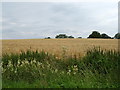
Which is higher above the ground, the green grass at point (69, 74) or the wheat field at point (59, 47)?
the wheat field at point (59, 47)

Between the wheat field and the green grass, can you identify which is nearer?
the green grass

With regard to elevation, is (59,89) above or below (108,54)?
below

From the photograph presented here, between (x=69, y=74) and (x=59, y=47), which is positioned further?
(x=59, y=47)

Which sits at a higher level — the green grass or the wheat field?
the wheat field

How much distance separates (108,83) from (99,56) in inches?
120

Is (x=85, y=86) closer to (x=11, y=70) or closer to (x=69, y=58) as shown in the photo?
(x=11, y=70)

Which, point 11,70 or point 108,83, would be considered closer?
point 108,83

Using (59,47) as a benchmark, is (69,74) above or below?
below

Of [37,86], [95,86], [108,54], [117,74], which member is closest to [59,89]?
[37,86]

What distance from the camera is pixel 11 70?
7.75m

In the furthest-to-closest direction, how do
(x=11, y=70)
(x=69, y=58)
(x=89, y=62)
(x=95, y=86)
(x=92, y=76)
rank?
(x=69, y=58) < (x=89, y=62) < (x=11, y=70) < (x=92, y=76) < (x=95, y=86)

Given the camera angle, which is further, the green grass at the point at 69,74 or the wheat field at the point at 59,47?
the wheat field at the point at 59,47

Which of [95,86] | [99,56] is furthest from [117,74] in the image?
[99,56]

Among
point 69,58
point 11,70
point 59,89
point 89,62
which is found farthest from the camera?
point 69,58
